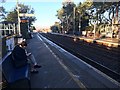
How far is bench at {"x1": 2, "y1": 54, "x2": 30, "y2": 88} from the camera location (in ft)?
27.3

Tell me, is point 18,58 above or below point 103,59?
above

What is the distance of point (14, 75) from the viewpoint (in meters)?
8.89

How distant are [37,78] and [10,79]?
280 centimetres

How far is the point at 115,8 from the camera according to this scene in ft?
238

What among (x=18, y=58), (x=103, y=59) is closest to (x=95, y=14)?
(x=103, y=59)

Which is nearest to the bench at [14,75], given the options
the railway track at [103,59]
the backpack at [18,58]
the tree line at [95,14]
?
the backpack at [18,58]

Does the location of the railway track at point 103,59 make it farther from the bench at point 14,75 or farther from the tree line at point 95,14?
the tree line at point 95,14

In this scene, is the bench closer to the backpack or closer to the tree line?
the backpack

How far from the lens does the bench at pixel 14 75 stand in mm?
8320

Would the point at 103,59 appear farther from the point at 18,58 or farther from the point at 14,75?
the point at 14,75

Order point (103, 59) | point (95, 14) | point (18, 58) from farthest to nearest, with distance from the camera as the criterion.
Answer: point (95, 14) < point (103, 59) < point (18, 58)

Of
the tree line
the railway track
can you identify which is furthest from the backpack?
the tree line

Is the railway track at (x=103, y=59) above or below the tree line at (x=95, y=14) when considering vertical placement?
below

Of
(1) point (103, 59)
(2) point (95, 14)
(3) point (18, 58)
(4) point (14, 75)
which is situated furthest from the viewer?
(2) point (95, 14)
